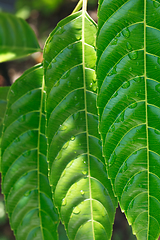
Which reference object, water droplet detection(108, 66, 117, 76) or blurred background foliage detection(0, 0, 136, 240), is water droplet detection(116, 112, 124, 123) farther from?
blurred background foliage detection(0, 0, 136, 240)

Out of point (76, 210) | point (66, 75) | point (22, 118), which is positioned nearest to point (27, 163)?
point (22, 118)

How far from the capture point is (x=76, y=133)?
837 mm

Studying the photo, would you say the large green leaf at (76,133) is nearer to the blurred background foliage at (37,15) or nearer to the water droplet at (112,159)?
the water droplet at (112,159)

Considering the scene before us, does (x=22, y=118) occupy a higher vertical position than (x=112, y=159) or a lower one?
higher

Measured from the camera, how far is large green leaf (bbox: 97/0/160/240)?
0.69 m

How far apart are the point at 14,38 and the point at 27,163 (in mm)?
479

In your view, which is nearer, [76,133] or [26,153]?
[76,133]

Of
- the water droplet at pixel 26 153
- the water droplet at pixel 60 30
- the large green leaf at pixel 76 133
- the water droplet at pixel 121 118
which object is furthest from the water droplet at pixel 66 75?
the water droplet at pixel 26 153

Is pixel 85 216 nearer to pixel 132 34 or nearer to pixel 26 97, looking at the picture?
pixel 26 97

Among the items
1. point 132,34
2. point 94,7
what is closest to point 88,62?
point 132,34

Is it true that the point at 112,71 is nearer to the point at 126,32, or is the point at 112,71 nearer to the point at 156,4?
the point at 126,32

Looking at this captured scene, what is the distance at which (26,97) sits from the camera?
37.6 inches

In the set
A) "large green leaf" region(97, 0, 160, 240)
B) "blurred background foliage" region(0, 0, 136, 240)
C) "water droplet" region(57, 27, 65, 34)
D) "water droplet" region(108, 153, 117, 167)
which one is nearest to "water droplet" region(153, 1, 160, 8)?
"large green leaf" region(97, 0, 160, 240)

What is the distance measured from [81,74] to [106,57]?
0.46 feet
